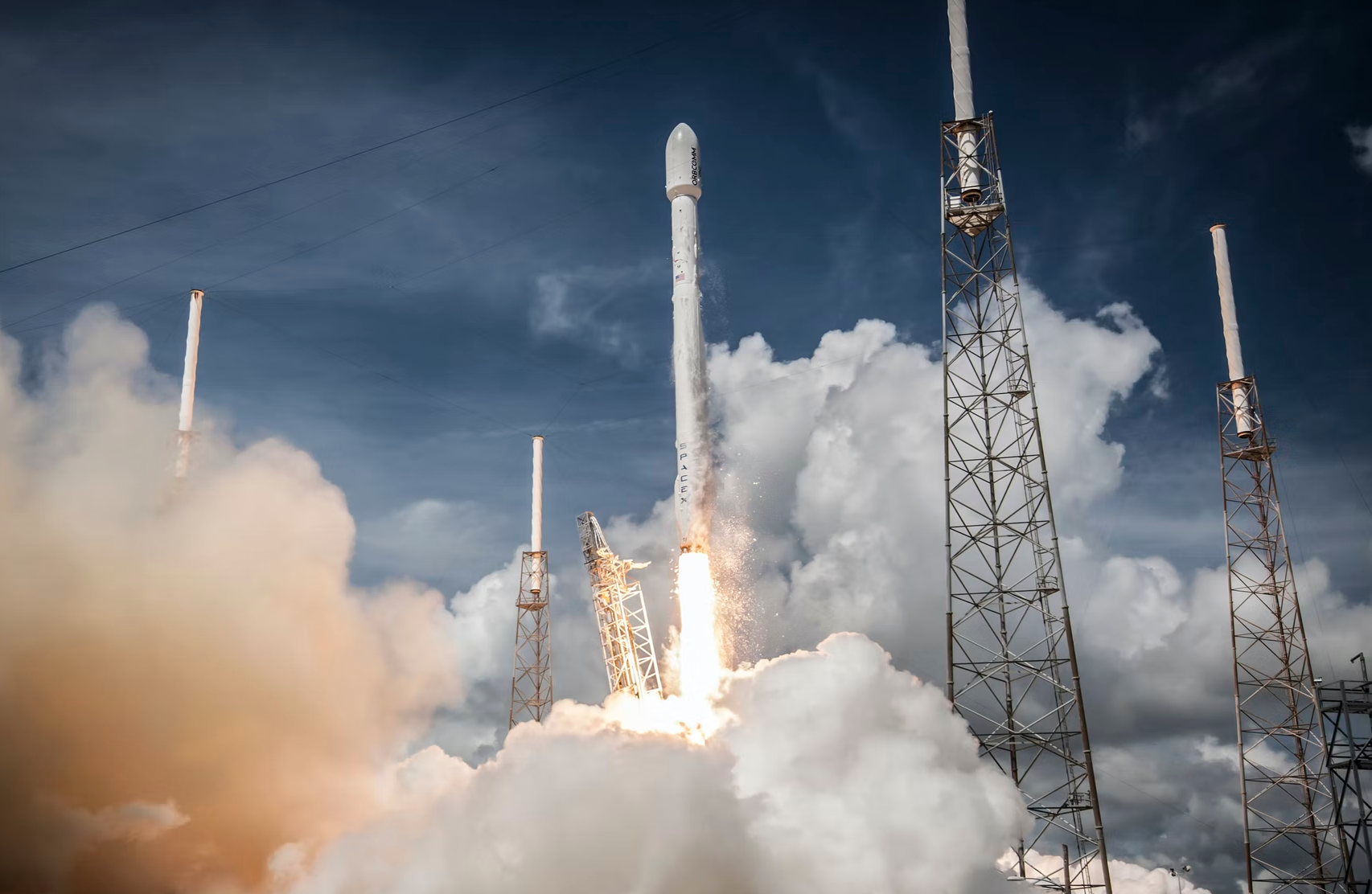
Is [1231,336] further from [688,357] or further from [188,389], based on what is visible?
[188,389]

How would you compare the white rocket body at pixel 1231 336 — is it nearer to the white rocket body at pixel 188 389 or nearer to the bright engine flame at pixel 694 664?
the bright engine flame at pixel 694 664

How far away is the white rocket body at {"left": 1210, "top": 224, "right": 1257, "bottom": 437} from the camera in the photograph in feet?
146

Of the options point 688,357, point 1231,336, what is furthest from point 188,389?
point 1231,336

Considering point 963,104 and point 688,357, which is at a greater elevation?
point 963,104

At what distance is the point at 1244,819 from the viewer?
4153cm

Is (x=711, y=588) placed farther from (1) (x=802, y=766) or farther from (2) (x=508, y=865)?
(2) (x=508, y=865)

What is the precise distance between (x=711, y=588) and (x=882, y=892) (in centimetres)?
1024

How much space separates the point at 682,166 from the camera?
4053 cm

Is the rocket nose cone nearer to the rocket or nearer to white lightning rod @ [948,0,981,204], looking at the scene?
the rocket

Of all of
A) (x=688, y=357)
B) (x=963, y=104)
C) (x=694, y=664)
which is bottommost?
(x=694, y=664)

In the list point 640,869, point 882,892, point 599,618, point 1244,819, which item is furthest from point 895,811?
point 599,618

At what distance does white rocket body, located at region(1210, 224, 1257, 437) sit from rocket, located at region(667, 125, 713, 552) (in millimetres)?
20952

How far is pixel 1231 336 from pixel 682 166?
2224 centimetres

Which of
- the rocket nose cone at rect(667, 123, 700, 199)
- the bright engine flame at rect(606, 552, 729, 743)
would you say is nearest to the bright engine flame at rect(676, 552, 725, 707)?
the bright engine flame at rect(606, 552, 729, 743)
